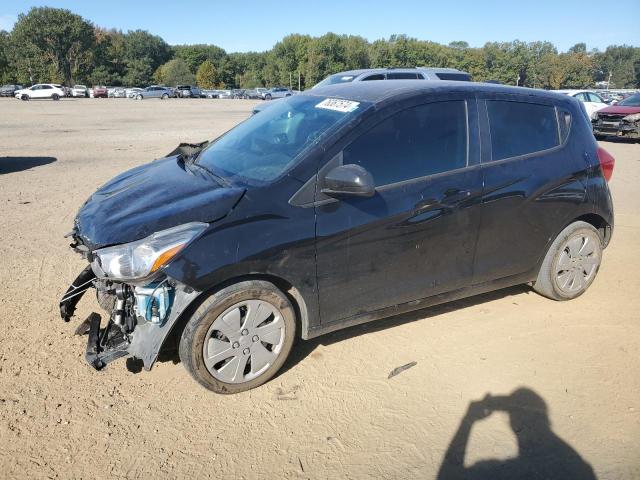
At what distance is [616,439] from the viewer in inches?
109

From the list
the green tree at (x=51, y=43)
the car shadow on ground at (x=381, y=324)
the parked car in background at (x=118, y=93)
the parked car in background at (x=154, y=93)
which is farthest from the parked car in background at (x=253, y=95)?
the car shadow on ground at (x=381, y=324)

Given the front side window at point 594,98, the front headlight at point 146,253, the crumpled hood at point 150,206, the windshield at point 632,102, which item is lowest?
the front headlight at point 146,253

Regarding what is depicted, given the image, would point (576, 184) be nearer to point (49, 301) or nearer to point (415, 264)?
point (415, 264)

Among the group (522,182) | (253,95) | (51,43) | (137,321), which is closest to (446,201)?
(522,182)

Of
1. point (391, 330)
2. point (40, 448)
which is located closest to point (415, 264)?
point (391, 330)

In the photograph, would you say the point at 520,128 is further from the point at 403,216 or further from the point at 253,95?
the point at 253,95

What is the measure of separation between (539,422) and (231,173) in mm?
2539

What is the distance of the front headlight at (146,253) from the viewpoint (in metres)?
2.74

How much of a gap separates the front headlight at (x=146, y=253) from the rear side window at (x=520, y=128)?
2.32m

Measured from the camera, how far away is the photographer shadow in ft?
8.32

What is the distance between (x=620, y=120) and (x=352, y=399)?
16.4 m

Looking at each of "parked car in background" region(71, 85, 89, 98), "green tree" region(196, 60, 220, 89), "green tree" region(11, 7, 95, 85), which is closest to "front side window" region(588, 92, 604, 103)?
"parked car in background" region(71, 85, 89, 98)

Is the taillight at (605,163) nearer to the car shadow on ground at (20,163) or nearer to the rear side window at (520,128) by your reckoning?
the rear side window at (520,128)

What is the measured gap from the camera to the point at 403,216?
3289 mm
